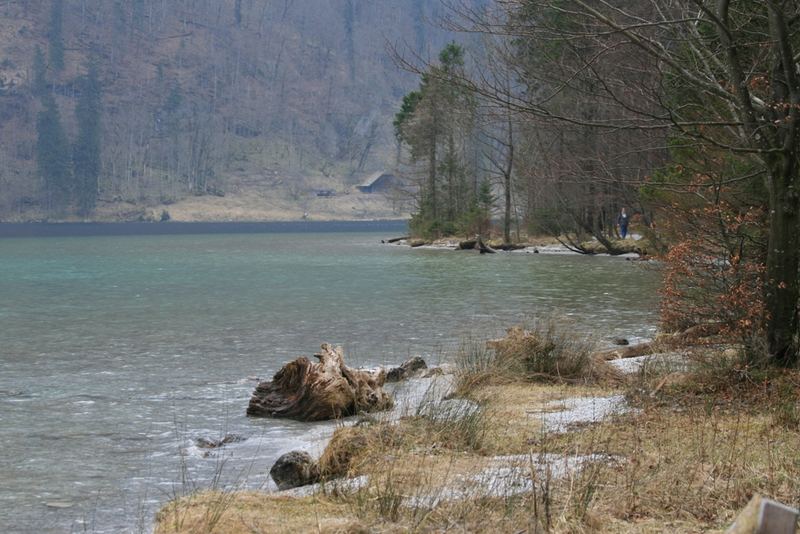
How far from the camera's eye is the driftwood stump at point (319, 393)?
10.6m

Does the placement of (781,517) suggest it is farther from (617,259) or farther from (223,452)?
(617,259)

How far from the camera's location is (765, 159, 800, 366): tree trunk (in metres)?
8.38

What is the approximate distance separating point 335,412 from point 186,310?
13.3 meters

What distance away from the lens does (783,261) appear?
8422 millimetres

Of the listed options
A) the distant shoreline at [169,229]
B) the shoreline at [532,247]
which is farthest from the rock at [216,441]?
the distant shoreline at [169,229]

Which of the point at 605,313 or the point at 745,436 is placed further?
the point at 605,313

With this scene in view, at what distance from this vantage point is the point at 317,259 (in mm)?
46812

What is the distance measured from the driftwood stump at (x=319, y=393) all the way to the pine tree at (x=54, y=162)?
185 m

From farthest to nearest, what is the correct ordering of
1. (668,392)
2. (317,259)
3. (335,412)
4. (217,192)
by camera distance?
1. (217,192)
2. (317,259)
3. (335,412)
4. (668,392)

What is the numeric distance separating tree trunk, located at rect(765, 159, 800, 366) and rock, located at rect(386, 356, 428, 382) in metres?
5.23

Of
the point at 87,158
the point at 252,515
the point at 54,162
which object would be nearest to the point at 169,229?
the point at 87,158

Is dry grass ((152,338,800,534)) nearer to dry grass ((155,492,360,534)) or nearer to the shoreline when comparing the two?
dry grass ((155,492,360,534))

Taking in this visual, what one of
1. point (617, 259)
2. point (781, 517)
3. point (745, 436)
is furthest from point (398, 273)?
point (781, 517)

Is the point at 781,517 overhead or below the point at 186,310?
overhead
